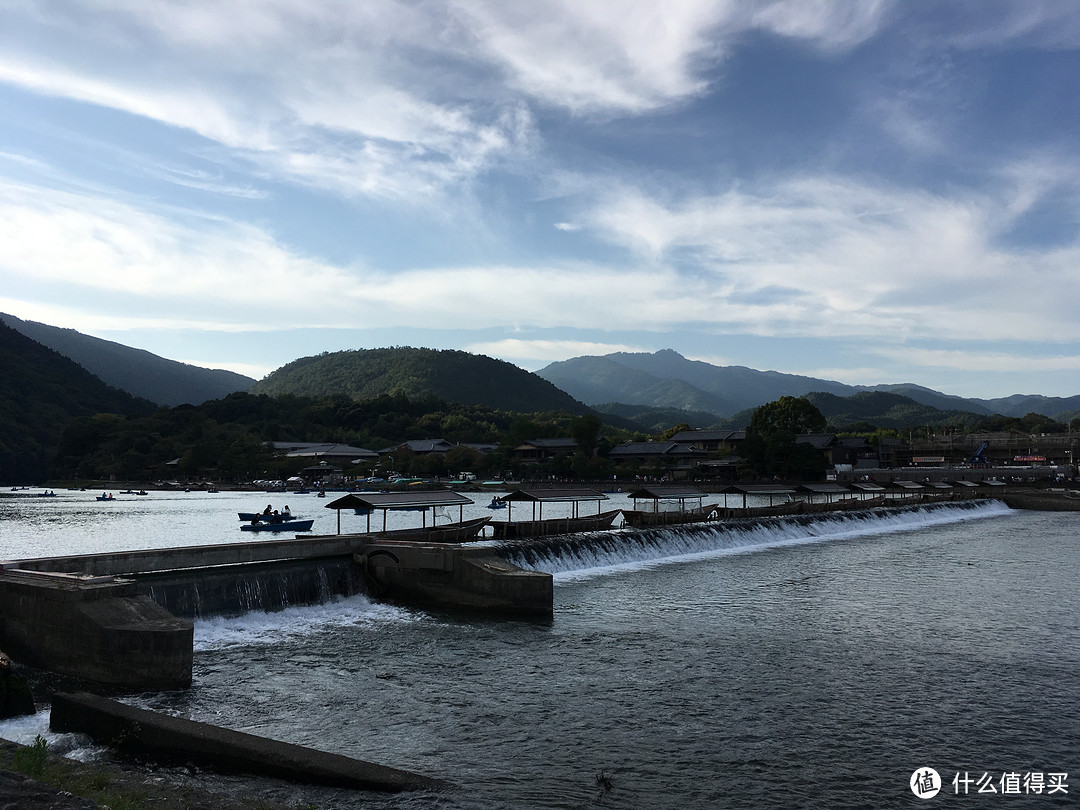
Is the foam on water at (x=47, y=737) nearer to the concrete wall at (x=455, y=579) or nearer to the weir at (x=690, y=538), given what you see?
the concrete wall at (x=455, y=579)

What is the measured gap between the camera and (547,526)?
133ft

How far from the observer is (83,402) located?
180 metres

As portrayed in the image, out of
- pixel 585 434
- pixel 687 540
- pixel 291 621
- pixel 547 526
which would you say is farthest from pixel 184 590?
pixel 585 434

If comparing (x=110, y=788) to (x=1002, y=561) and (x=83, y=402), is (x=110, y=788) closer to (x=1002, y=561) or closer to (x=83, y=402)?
(x=1002, y=561)

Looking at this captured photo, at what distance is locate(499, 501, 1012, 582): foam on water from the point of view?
3416 cm

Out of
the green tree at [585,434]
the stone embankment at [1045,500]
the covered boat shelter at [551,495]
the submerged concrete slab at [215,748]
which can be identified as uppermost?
the green tree at [585,434]

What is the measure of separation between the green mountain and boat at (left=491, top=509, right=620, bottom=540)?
148m

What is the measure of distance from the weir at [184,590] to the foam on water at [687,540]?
4.90 meters

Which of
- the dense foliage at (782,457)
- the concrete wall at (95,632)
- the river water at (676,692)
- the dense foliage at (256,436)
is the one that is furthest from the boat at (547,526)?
the dense foliage at (256,436)

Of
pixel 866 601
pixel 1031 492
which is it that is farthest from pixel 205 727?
pixel 1031 492

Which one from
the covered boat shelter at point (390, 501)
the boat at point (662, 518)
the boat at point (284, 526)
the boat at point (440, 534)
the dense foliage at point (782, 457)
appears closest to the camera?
the covered boat shelter at point (390, 501)

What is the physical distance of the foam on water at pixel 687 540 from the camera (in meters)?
34.2

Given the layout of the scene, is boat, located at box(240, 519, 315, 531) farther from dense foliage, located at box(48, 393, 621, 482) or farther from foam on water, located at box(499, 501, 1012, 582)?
dense foliage, located at box(48, 393, 621, 482)

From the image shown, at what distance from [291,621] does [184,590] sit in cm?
347
